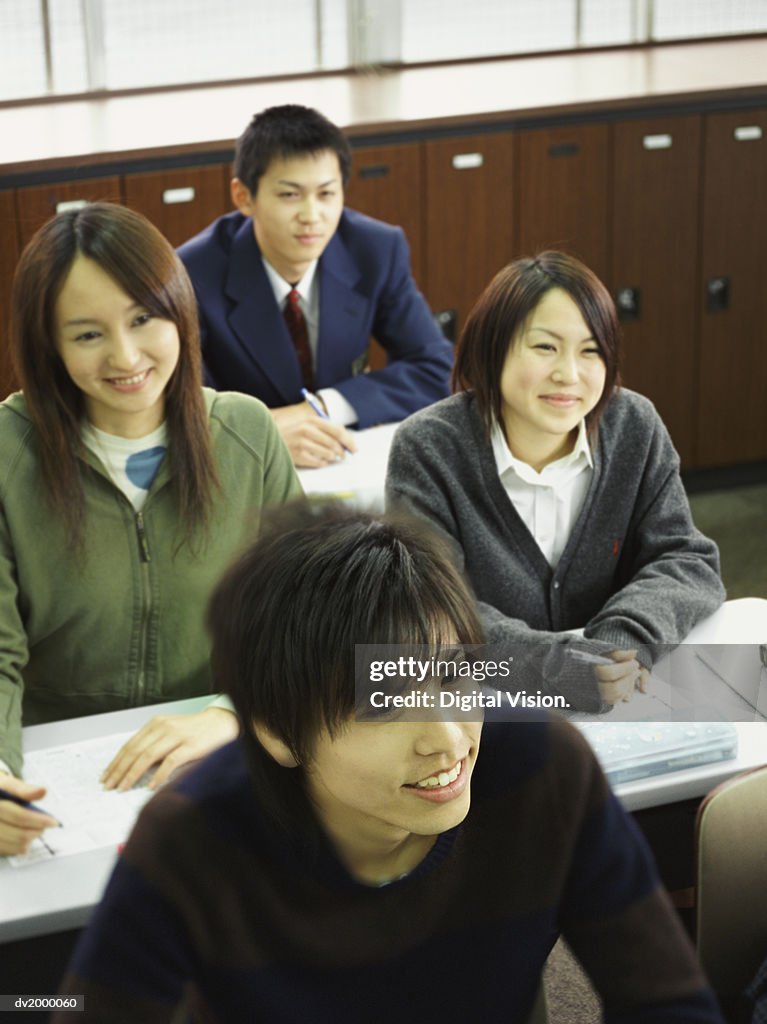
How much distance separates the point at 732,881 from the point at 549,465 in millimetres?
912

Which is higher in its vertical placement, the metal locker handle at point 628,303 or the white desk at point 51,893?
the metal locker handle at point 628,303

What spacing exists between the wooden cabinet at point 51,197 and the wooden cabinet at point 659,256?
1.53 metres

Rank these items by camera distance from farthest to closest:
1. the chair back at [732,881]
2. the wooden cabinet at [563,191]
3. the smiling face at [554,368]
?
the wooden cabinet at [563,191]
the smiling face at [554,368]
the chair back at [732,881]

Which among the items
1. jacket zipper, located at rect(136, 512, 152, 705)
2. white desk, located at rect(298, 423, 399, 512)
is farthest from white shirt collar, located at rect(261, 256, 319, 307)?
jacket zipper, located at rect(136, 512, 152, 705)

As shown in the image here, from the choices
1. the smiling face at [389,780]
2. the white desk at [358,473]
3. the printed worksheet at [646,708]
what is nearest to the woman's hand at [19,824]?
the smiling face at [389,780]

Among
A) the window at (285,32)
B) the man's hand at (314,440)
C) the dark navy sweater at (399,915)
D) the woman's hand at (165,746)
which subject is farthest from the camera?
the window at (285,32)

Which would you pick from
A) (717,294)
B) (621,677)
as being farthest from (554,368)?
(717,294)

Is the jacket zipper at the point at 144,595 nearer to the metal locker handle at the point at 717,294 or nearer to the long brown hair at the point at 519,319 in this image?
the long brown hair at the point at 519,319

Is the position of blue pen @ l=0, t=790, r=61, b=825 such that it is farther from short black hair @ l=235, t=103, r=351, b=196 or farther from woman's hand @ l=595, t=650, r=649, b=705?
short black hair @ l=235, t=103, r=351, b=196

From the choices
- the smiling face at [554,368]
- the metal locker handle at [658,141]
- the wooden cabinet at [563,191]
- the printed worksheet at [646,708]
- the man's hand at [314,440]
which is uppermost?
the metal locker handle at [658,141]

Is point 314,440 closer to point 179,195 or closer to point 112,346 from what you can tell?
point 112,346

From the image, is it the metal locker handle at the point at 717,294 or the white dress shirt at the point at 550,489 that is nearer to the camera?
the white dress shirt at the point at 550,489

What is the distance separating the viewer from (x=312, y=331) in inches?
133

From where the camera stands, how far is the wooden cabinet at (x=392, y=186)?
4.09 meters
